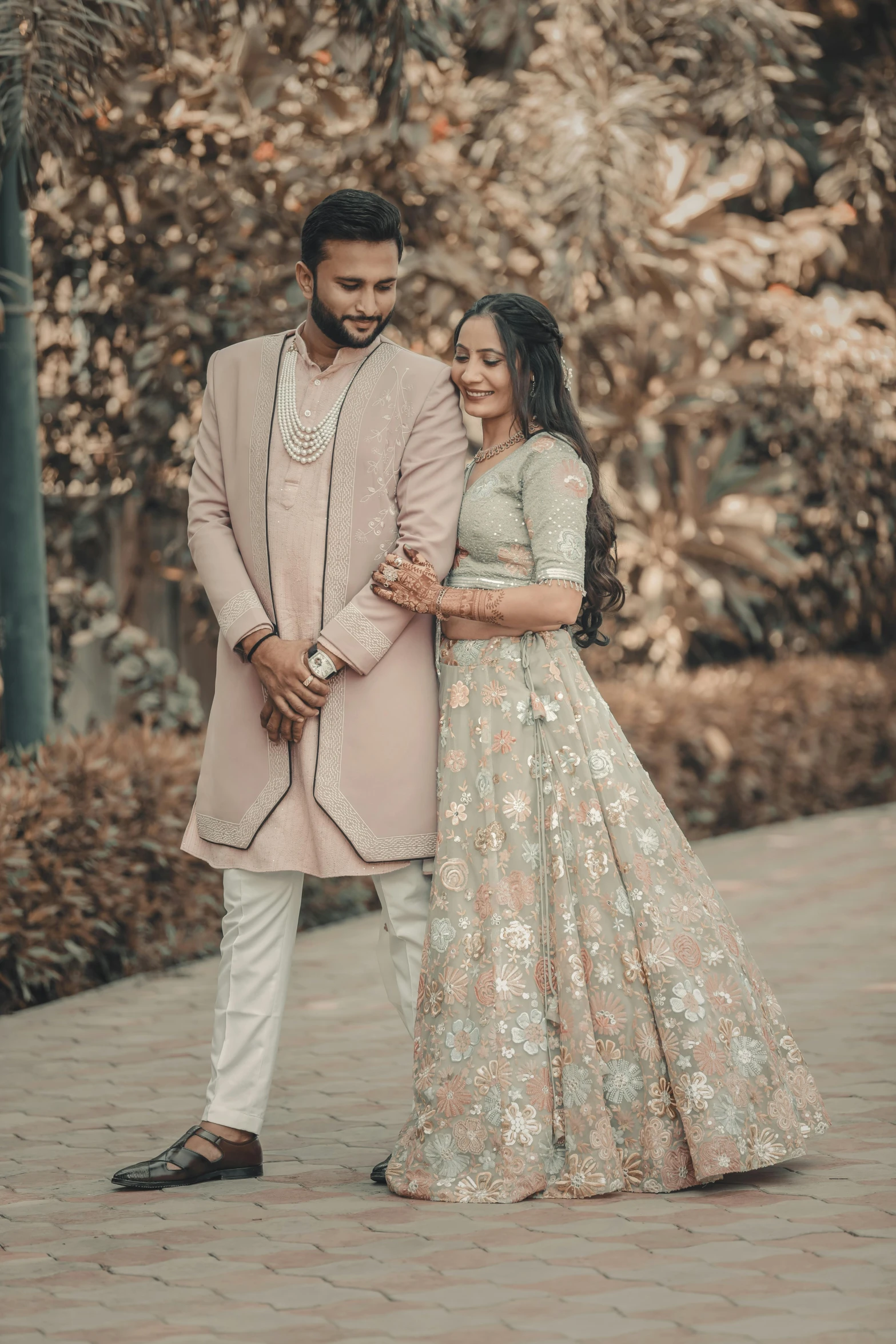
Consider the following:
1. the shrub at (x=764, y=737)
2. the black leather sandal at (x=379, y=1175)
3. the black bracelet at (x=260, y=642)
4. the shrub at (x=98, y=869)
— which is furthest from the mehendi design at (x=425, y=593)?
the shrub at (x=764, y=737)

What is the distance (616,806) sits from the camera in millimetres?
3701

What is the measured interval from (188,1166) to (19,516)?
3.12m

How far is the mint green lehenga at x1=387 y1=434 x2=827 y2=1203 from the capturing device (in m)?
3.54

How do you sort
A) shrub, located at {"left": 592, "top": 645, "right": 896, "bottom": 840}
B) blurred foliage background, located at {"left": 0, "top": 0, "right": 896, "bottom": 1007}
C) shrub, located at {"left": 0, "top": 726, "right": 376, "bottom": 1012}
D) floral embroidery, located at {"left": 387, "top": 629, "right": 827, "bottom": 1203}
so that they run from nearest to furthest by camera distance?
floral embroidery, located at {"left": 387, "top": 629, "right": 827, "bottom": 1203}
shrub, located at {"left": 0, "top": 726, "right": 376, "bottom": 1012}
blurred foliage background, located at {"left": 0, "top": 0, "right": 896, "bottom": 1007}
shrub, located at {"left": 592, "top": 645, "right": 896, "bottom": 840}

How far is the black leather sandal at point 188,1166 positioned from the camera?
12.2ft

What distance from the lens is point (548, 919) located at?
366 centimetres

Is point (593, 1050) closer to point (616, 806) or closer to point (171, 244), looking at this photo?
point (616, 806)

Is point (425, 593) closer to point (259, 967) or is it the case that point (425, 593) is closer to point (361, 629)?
point (361, 629)

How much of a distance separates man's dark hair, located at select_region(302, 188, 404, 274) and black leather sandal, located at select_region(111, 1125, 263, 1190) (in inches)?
74.8

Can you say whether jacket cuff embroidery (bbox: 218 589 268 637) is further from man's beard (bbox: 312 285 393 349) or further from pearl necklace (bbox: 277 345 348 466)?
man's beard (bbox: 312 285 393 349)

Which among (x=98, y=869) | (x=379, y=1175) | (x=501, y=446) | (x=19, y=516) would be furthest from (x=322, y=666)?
(x=19, y=516)

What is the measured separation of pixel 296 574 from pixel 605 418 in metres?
6.33

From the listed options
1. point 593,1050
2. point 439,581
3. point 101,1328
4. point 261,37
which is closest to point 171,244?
point 261,37

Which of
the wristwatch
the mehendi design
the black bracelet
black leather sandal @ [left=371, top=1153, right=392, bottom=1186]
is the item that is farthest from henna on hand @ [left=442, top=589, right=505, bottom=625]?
black leather sandal @ [left=371, top=1153, right=392, bottom=1186]
